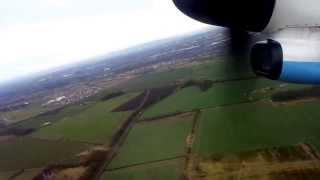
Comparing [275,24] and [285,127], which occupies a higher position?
[275,24]

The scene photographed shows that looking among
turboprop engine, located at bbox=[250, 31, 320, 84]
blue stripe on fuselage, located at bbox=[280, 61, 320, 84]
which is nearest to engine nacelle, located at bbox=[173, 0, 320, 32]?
turboprop engine, located at bbox=[250, 31, 320, 84]

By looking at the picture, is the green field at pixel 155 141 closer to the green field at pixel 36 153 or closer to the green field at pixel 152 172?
the green field at pixel 152 172

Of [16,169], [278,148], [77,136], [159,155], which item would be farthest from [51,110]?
[278,148]

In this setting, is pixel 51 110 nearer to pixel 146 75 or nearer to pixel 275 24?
pixel 146 75

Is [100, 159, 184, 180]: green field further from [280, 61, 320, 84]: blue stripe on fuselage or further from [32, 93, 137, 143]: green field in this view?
[280, 61, 320, 84]: blue stripe on fuselage

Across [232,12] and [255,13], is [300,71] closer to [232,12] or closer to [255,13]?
[255,13]

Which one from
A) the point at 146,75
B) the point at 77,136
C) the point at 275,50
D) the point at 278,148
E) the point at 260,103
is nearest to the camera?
the point at 275,50

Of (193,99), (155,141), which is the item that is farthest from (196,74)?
(155,141)
